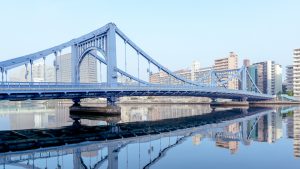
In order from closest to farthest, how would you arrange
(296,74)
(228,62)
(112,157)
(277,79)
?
(112,157) → (296,74) → (277,79) → (228,62)

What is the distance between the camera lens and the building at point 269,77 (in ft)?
542

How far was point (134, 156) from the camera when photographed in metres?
21.0

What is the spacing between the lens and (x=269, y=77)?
544 ft

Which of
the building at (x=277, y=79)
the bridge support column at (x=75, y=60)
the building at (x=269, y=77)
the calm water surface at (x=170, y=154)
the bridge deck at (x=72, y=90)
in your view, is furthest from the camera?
the building at (x=277, y=79)

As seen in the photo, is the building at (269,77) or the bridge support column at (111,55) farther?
the building at (269,77)

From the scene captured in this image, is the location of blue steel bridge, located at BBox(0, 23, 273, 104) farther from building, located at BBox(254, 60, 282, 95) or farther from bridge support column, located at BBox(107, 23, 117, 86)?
building, located at BBox(254, 60, 282, 95)

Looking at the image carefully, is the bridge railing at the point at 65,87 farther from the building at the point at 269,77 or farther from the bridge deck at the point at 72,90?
the building at the point at 269,77

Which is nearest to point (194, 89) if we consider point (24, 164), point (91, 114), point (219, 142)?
point (91, 114)

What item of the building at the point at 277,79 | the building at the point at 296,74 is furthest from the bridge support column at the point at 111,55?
the building at the point at 277,79

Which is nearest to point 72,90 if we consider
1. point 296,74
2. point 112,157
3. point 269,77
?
point 112,157

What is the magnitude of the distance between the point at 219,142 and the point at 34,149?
1519cm

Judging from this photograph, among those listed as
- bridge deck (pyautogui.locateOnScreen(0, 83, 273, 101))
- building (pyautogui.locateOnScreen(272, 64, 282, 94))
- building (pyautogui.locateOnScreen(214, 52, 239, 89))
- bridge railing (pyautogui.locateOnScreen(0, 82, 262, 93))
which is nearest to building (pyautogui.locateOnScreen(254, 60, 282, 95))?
building (pyautogui.locateOnScreen(272, 64, 282, 94))

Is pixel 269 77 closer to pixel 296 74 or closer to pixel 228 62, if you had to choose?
pixel 228 62

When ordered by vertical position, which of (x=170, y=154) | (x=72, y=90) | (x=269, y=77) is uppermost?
(x=269, y=77)
